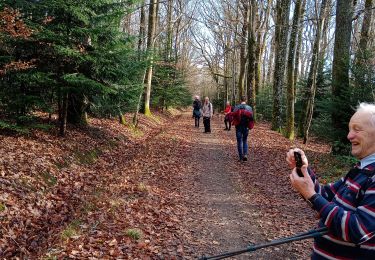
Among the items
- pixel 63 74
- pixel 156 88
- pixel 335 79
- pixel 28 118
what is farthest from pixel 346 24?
pixel 156 88

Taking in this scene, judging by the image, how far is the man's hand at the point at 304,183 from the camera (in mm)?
2301

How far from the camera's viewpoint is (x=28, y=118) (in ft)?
31.6

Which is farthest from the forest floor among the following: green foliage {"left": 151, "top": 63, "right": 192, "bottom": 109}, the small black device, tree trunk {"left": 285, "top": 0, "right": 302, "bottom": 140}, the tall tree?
green foliage {"left": 151, "top": 63, "right": 192, "bottom": 109}

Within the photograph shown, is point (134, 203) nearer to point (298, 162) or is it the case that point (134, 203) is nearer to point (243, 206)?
point (243, 206)

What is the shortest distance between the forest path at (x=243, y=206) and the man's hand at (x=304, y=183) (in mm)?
3326

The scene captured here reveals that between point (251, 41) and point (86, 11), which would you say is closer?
point (86, 11)

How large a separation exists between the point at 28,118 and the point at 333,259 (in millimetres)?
9263

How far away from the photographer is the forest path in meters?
5.73

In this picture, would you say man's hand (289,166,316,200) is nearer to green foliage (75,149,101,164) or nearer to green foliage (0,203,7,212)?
green foliage (0,203,7,212)

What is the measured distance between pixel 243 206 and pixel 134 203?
2.44 m

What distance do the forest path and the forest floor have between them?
2 cm

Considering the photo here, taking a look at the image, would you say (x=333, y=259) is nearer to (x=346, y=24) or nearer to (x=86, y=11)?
(x=86, y=11)

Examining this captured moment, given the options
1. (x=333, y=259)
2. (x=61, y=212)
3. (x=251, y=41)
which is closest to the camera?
(x=333, y=259)

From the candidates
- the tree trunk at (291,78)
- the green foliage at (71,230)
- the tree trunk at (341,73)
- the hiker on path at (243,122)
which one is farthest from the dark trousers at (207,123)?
the green foliage at (71,230)
